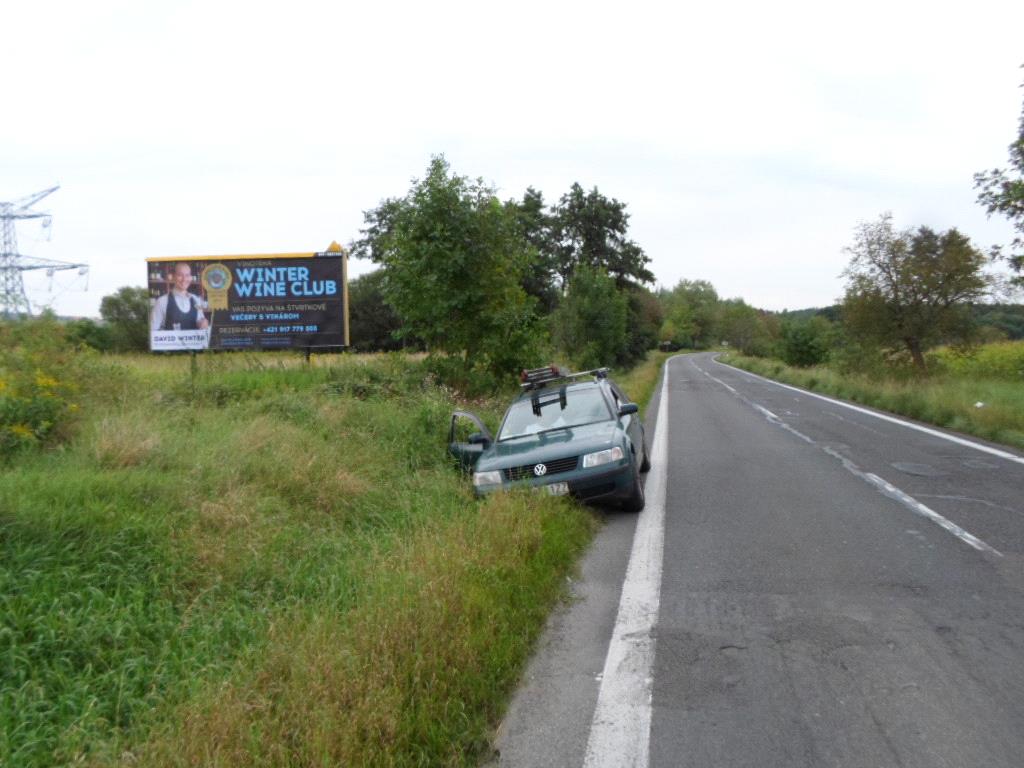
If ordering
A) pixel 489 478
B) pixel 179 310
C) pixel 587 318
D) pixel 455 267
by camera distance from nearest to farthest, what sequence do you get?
pixel 489 478 < pixel 455 267 < pixel 179 310 < pixel 587 318

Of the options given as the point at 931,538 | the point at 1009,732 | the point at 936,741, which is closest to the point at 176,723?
the point at 936,741

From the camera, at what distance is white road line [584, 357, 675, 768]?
3.57 m

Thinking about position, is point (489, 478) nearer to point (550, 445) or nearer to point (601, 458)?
point (550, 445)

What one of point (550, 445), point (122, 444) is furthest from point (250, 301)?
point (550, 445)

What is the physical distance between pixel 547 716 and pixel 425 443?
663cm

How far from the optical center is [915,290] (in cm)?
2248

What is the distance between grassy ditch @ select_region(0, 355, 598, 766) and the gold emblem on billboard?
27.3ft

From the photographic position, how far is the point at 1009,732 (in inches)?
139

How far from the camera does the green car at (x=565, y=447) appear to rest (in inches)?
311

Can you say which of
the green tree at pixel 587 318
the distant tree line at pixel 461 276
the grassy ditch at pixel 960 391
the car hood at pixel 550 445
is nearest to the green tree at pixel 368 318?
the green tree at pixel 587 318

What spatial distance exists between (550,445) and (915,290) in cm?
1830

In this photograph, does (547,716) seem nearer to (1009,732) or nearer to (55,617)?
(1009,732)

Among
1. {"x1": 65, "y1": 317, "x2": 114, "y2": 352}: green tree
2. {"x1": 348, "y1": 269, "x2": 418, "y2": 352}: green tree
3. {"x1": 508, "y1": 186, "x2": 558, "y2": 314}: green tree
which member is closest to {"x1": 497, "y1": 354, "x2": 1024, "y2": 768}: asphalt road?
{"x1": 65, "y1": 317, "x2": 114, "y2": 352}: green tree

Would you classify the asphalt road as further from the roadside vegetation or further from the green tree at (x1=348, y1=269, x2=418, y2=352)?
the green tree at (x1=348, y1=269, x2=418, y2=352)
